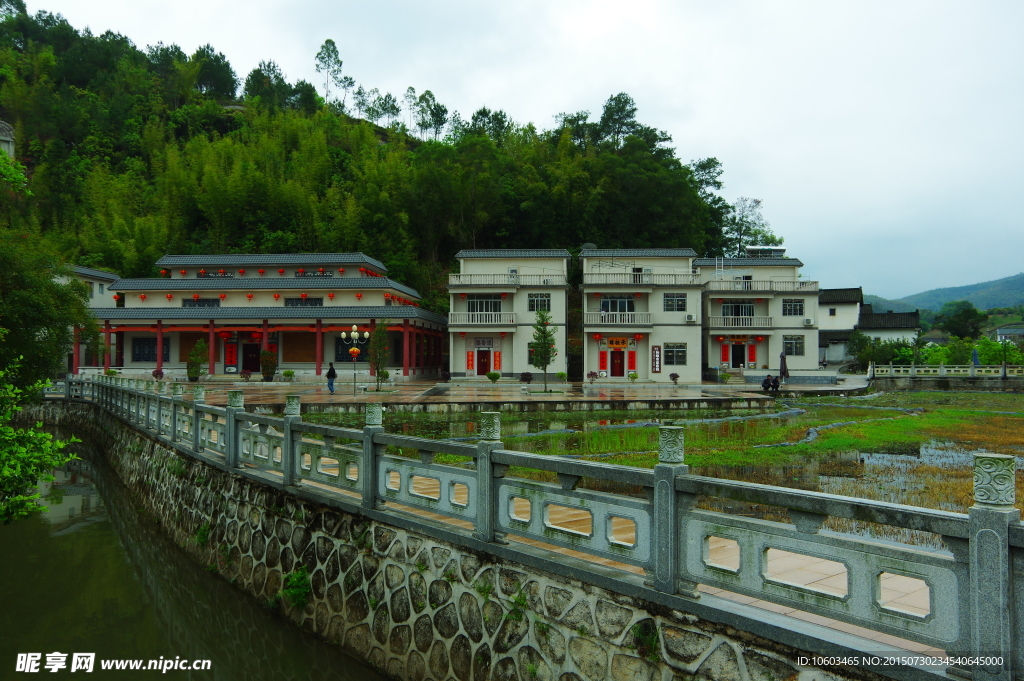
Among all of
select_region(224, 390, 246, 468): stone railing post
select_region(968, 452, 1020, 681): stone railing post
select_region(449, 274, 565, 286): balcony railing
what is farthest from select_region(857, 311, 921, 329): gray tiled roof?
select_region(968, 452, 1020, 681): stone railing post

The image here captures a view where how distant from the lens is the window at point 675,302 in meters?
37.7

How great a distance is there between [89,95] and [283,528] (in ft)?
269

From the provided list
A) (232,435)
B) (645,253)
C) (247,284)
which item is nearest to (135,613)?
(232,435)

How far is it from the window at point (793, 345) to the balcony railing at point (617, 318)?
940cm

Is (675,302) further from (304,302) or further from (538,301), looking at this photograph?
(304,302)

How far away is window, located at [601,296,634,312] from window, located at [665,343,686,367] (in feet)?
10.6

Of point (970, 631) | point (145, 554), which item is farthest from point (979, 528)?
point (145, 554)

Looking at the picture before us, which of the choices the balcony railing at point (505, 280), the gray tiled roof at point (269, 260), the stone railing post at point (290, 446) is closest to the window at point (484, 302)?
the balcony railing at point (505, 280)

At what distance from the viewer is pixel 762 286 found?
39969 millimetres

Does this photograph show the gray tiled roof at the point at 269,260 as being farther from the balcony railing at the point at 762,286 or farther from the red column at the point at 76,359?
the balcony railing at the point at 762,286

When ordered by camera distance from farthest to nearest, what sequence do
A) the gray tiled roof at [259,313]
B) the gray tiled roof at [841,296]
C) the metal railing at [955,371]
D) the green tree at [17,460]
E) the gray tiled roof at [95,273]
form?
the gray tiled roof at [841,296] < the metal railing at [955,371] < the gray tiled roof at [95,273] < the gray tiled roof at [259,313] < the green tree at [17,460]

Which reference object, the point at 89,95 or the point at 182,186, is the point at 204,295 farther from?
the point at 89,95

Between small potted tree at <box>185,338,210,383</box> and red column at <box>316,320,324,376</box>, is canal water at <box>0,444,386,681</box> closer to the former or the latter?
small potted tree at <box>185,338,210,383</box>

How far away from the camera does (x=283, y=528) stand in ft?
25.0
